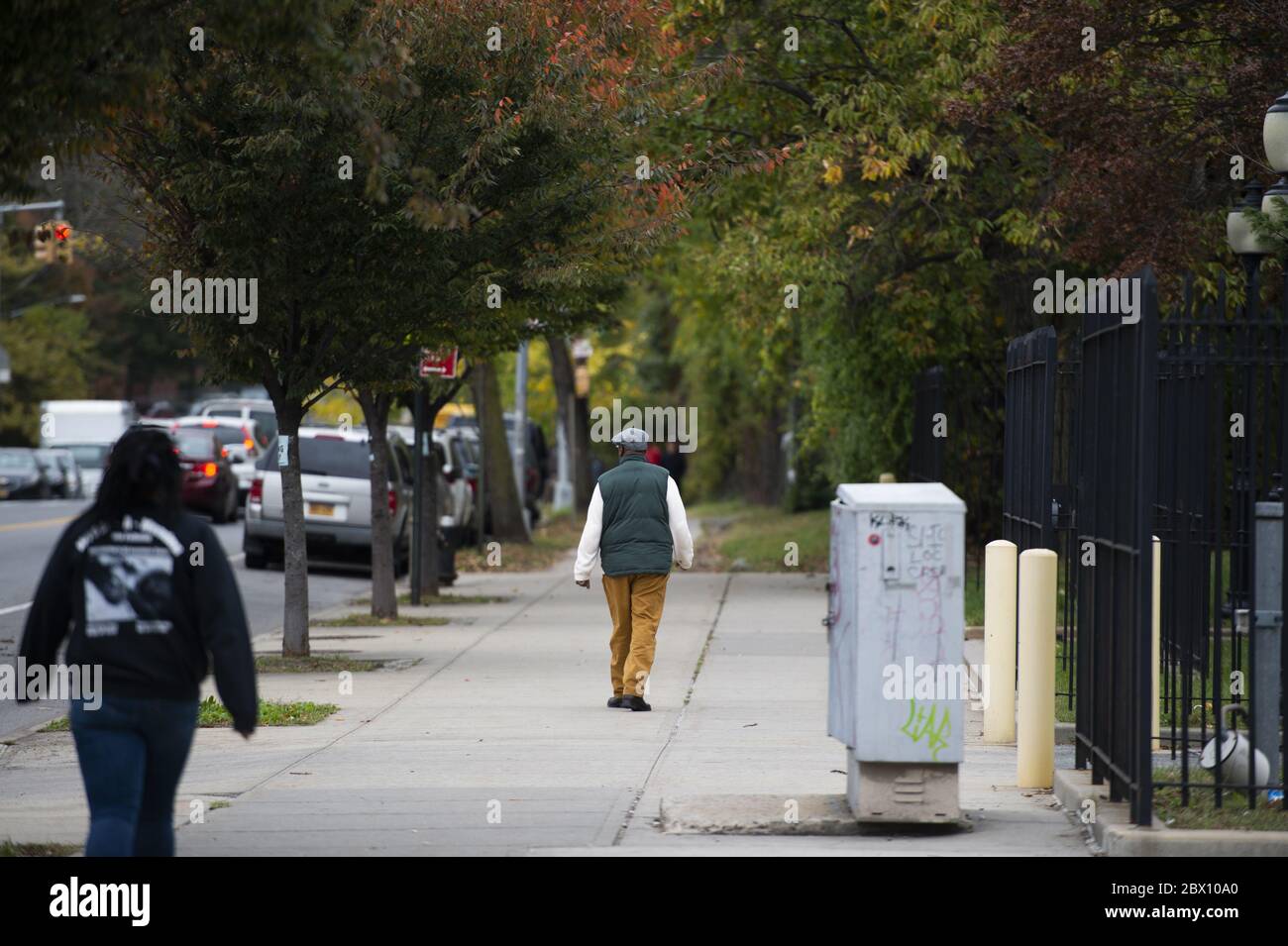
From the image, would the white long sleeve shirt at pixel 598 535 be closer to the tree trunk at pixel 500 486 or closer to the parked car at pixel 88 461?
the tree trunk at pixel 500 486

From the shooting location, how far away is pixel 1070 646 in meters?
11.2

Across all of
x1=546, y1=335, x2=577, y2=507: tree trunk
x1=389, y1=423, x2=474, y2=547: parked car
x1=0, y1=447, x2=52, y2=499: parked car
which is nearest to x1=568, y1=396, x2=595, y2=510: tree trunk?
x1=546, y1=335, x2=577, y2=507: tree trunk

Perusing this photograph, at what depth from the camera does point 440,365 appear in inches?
742

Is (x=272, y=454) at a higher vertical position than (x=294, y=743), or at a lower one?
higher

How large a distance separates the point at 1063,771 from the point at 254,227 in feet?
24.0

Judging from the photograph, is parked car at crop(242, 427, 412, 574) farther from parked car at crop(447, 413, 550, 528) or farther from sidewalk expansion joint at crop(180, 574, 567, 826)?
parked car at crop(447, 413, 550, 528)

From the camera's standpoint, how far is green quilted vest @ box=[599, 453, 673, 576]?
12.1m

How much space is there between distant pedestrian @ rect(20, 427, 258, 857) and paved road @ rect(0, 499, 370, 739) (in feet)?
20.1

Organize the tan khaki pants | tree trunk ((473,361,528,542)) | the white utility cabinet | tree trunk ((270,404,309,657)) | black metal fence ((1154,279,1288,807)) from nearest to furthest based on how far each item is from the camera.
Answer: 1. the white utility cabinet
2. black metal fence ((1154,279,1288,807))
3. the tan khaki pants
4. tree trunk ((270,404,309,657))
5. tree trunk ((473,361,528,542))

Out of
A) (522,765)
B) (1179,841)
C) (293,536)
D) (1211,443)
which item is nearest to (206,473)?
(293,536)

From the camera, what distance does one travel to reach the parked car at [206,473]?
3359 centimetres

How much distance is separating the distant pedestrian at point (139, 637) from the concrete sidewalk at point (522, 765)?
178cm
